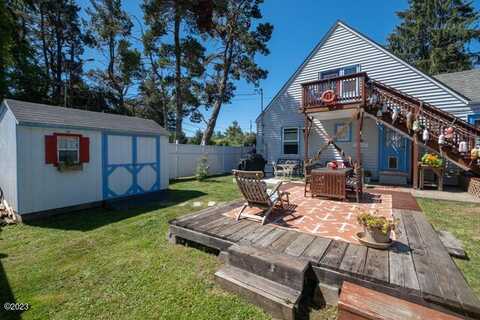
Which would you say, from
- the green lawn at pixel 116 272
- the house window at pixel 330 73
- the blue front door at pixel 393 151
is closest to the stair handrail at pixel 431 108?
the blue front door at pixel 393 151

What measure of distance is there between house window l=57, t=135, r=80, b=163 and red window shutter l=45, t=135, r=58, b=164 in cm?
13

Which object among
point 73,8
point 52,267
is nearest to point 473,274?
point 52,267

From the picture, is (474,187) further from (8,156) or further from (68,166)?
(8,156)

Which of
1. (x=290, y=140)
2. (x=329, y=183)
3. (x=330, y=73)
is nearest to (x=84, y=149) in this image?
(x=329, y=183)

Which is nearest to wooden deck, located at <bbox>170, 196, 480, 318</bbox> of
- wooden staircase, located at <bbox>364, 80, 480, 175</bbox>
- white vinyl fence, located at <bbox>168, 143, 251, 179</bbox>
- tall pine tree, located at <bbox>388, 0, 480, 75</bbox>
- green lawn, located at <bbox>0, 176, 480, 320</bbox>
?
green lawn, located at <bbox>0, 176, 480, 320</bbox>

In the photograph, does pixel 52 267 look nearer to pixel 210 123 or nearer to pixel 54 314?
pixel 54 314

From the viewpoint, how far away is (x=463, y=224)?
4.52 metres

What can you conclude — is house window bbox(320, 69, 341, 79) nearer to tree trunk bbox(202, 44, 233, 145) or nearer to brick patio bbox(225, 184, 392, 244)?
tree trunk bbox(202, 44, 233, 145)

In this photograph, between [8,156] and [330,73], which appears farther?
[330,73]

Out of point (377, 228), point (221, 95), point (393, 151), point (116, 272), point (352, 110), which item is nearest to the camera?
point (377, 228)

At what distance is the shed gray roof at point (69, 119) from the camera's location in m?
5.25

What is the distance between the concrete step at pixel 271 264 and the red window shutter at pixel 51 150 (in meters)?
5.36

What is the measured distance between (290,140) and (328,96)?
4.05 meters

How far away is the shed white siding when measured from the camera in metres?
8.94
